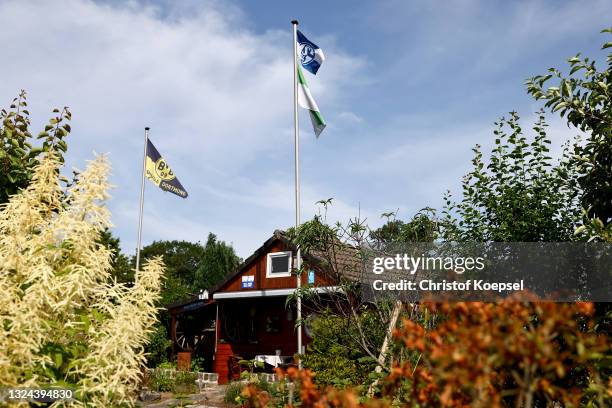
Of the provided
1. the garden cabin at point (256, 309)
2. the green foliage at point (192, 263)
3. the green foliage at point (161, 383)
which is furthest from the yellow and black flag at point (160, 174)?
the green foliage at point (161, 383)

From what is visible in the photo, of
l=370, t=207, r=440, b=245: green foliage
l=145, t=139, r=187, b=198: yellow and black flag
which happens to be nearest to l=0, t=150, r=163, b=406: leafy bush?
l=370, t=207, r=440, b=245: green foliage

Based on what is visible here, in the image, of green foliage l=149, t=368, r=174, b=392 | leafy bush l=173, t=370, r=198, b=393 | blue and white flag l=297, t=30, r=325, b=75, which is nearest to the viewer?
blue and white flag l=297, t=30, r=325, b=75

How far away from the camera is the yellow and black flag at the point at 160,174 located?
22.3 metres

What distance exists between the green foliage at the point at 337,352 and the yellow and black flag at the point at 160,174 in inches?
408

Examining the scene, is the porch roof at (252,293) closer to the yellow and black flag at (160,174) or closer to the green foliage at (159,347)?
the green foliage at (159,347)

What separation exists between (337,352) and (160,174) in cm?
1210

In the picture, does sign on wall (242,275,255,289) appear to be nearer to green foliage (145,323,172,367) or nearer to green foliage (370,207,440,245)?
green foliage (145,323,172,367)

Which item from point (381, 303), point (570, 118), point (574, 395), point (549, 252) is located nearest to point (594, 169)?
point (570, 118)

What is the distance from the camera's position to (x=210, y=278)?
44.8 metres

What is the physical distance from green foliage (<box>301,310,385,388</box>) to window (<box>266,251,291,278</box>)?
777cm

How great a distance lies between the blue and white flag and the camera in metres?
16.9

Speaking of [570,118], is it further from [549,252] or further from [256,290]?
[256,290]

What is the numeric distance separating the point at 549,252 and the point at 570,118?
2.55 meters

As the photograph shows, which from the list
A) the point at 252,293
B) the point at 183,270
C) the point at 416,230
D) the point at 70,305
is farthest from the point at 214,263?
the point at 70,305
